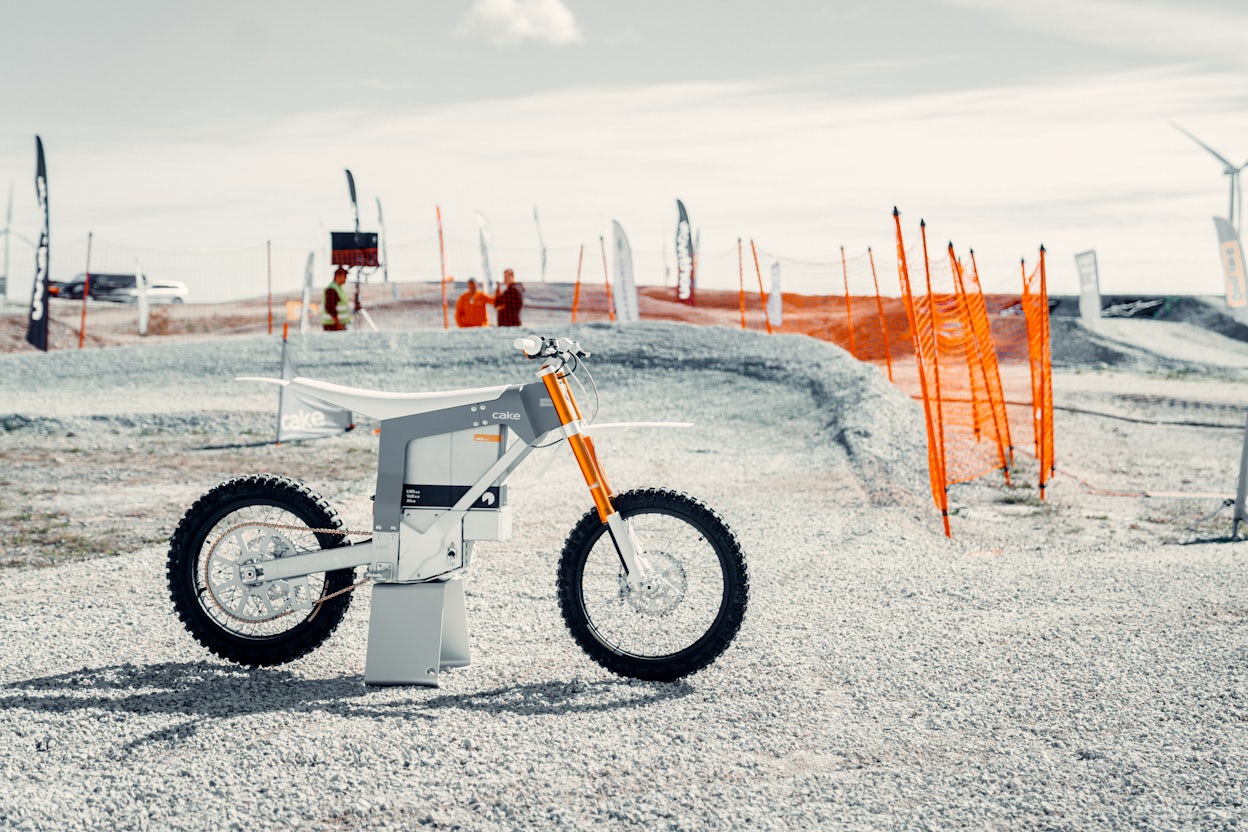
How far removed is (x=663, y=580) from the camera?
15.5ft

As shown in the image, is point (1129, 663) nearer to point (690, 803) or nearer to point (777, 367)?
point (690, 803)

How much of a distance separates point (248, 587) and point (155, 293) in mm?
39177

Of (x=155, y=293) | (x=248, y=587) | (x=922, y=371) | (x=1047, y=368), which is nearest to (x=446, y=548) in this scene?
(x=248, y=587)

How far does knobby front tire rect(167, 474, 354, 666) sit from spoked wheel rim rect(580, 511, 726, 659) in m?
1.18

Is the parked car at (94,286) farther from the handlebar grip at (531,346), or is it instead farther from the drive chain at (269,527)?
the handlebar grip at (531,346)

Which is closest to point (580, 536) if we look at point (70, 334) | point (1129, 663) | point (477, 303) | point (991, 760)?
point (991, 760)

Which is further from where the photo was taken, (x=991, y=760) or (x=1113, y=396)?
(x=1113, y=396)

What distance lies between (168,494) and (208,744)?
7330 mm

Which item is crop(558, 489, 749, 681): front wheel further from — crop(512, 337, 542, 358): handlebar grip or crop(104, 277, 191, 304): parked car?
crop(104, 277, 191, 304): parked car

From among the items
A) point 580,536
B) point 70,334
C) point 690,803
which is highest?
point 70,334

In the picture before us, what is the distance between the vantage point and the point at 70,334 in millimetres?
31547

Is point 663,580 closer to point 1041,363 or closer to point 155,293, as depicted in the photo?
point 1041,363

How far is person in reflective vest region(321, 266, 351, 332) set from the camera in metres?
21.6

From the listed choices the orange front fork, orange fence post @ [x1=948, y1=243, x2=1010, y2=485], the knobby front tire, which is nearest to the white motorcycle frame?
the orange front fork
